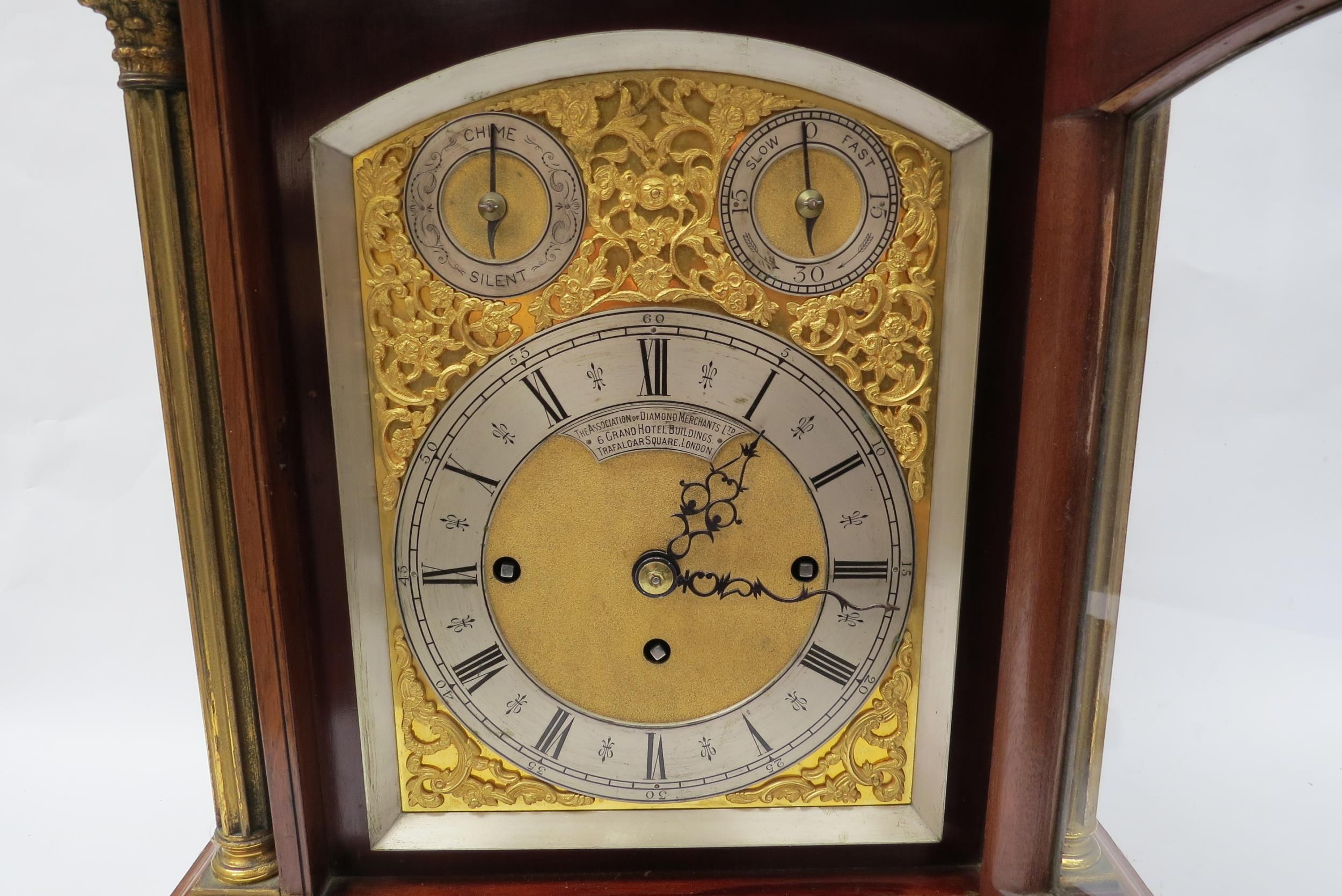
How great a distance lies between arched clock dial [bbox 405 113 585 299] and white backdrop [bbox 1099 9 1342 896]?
0.63 metres

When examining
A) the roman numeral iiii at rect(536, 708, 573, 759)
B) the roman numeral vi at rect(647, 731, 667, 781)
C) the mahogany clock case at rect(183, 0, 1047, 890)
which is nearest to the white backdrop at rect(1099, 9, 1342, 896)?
the mahogany clock case at rect(183, 0, 1047, 890)

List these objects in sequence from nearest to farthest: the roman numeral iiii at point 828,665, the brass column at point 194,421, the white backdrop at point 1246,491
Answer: the white backdrop at point 1246,491
the brass column at point 194,421
the roman numeral iiii at point 828,665

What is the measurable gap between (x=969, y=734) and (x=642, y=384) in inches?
24.0

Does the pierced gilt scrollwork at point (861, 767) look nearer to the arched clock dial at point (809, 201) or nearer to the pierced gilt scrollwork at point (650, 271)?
the pierced gilt scrollwork at point (650, 271)

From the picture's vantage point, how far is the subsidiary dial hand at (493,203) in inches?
41.8

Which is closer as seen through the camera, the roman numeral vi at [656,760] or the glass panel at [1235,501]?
the glass panel at [1235,501]

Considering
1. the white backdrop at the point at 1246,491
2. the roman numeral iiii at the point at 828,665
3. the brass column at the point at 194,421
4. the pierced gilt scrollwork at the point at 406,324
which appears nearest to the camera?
the white backdrop at the point at 1246,491

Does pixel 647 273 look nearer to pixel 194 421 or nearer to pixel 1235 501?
pixel 194 421

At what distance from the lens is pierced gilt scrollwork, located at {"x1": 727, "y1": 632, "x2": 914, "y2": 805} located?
1.21 m

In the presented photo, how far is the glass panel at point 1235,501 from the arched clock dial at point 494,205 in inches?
24.3

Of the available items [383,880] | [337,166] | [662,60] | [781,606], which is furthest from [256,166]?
[383,880]

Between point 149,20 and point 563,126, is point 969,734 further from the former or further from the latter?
point 149,20

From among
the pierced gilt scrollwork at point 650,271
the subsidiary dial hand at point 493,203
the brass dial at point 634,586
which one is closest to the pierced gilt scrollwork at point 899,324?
the pierced gilt scrollwork at point 650,271

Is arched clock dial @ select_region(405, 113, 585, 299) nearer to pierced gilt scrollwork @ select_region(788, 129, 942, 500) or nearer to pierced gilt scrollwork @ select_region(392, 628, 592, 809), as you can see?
pierced gilt scrollwork @ select_region(788, 129, 942, 500)
